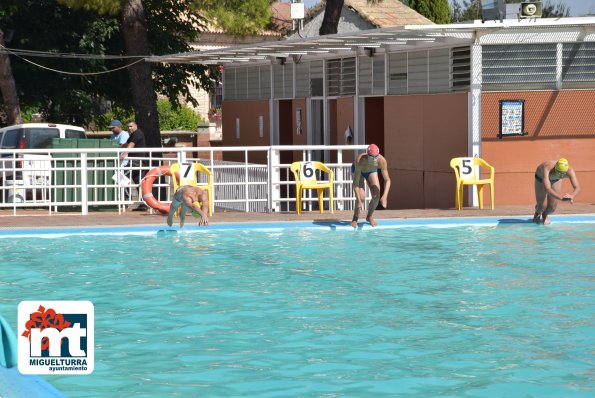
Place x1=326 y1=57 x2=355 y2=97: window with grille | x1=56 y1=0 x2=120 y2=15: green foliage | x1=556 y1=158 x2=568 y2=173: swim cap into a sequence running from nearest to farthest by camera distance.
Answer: x1=556 y1=158 x2=568 y2=173: swim cap
x1=326 y1=57 x2=355 y2=97: window with grille
x1=56 y1=0 x2=120 y2=15: green foliage

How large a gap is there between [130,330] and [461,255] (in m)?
7.23

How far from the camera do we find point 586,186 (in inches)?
982

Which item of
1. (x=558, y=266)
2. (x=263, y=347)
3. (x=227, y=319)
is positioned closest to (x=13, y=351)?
(x=263, y=347)

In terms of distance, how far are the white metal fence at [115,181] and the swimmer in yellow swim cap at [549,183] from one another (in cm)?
395

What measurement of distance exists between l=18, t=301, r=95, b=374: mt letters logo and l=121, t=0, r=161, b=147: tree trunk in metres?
25.9

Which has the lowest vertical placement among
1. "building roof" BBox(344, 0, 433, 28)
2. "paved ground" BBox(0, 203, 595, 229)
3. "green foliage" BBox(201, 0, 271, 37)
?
"paved ground" BBox(0, 203, 595, 229)

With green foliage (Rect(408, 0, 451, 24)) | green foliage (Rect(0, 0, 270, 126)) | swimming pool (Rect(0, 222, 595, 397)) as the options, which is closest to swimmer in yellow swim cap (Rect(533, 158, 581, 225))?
swimming pool (Rect(0, 222, 595, 397))

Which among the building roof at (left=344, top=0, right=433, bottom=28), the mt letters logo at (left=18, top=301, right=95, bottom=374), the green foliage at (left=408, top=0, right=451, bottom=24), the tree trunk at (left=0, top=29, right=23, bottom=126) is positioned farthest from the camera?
the green foliage at (left=408, top=0, right=451, bottom=24)

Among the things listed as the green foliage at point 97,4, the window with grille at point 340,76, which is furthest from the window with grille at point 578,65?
the green foliage at point 97,4

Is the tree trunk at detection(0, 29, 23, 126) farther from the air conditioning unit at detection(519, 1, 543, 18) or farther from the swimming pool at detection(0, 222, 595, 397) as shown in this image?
the air conditioning unit at detection(519, 1, 543, 18)

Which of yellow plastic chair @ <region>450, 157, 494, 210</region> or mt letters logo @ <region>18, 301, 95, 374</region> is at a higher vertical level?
yellow plastic chair @ <region>450, 157, 494, 210</region>

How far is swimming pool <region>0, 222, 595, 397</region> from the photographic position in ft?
32.9

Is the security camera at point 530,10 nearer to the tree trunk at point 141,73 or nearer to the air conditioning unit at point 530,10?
the air conditioning unit at point 530,10

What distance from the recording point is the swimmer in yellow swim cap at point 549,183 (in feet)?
67.2
